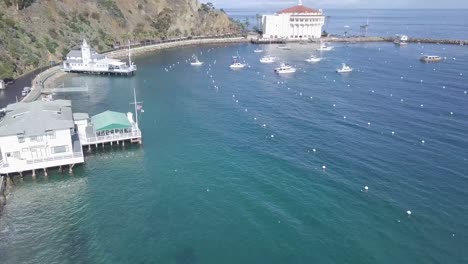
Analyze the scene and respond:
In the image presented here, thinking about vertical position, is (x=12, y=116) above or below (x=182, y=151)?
above

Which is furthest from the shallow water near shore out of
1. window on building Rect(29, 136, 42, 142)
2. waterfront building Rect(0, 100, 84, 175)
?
window on building Rect(29, 136, 42, 142)

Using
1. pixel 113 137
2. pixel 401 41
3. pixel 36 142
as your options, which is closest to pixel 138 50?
pixel 113 137

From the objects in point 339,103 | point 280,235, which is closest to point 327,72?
point 339,103

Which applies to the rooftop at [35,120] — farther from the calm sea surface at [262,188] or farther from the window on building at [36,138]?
the calm sea surface at [262,188]

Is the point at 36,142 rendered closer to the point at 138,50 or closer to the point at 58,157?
the point at 58,157

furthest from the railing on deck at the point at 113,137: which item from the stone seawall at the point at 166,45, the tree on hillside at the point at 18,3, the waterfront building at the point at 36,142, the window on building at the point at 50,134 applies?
the tree on hillside at the point at 18,3

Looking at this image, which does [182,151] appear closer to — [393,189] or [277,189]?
[277,189]
